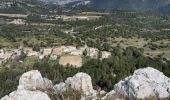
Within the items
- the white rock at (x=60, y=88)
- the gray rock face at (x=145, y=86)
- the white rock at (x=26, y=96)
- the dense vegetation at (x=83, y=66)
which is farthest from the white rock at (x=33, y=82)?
the dense vegetation at (x=83, y=66)

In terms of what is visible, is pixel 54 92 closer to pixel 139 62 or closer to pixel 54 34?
pixel 139 62

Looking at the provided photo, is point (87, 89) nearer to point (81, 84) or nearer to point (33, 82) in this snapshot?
point (81, 84)

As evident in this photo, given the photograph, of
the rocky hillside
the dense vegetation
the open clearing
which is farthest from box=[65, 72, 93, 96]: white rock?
the open clearing

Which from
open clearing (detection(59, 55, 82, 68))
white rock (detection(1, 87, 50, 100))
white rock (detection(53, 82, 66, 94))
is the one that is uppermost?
white rock (detection(1, 87, 50, 100))

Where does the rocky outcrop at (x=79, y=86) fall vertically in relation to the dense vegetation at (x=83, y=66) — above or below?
above

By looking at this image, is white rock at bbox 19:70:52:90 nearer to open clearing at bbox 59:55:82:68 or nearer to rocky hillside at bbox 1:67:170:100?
rocky hillside at bbox 1:67:170:100

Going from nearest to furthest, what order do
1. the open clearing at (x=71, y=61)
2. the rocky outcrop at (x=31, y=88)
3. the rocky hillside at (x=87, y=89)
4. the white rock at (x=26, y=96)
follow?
the white rock at (x=26, y=96), the rocky outcrop at (x=31, y=88), the rocky hillside at (x=87, y=89), the open clearing at (x=71, y=61)

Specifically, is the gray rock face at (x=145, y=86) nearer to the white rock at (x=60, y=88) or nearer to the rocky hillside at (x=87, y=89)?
the rocky hillside at (x=87, y=89)

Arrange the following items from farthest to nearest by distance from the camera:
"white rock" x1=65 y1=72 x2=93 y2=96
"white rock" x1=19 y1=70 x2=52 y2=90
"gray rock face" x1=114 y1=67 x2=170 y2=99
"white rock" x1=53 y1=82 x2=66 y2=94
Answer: "white rock" x1=19 y1=70 x2=52 y2=90
"white rock" x1=53 y1=82 x2=66 y2=94
"white rock" x1=65 y1=72 x2=93 y2=96
"gray rock face" x1=114 y1=67 x2=170 y2=99
